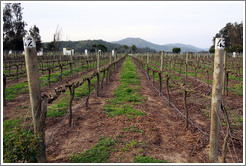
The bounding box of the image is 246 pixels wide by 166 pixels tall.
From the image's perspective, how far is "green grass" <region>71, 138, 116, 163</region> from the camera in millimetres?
3361

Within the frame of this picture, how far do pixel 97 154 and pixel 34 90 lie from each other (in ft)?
5.25

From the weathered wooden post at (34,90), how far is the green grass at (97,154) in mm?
592

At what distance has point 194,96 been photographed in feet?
27.1

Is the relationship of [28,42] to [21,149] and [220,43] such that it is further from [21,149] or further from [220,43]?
[220,43]

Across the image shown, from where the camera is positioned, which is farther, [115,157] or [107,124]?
[107,124]

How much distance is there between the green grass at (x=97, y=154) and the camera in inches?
132

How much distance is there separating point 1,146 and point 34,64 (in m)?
1.35

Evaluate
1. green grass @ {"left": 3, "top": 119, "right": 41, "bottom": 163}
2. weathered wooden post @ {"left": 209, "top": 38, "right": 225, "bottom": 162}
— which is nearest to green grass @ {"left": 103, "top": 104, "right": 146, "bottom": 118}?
weathered wooden post @ {"left": 209, "top": 38, "right": 225, "bottom": 162}

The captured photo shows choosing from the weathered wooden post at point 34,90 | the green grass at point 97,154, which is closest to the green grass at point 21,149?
the weathered wooden post at point 34,90

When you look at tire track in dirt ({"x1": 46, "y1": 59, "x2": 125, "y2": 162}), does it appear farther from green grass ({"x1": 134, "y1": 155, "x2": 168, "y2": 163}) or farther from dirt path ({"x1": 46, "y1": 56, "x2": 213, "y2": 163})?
green grass ({"x1": 134, "y1": 155, "x2": 168, "y2": 163})

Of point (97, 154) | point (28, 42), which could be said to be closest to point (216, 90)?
point (97, 154)

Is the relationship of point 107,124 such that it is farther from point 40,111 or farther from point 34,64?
point 34,64

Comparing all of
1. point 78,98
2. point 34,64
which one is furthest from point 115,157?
point 78,98

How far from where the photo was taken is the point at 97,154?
3.56 meters
